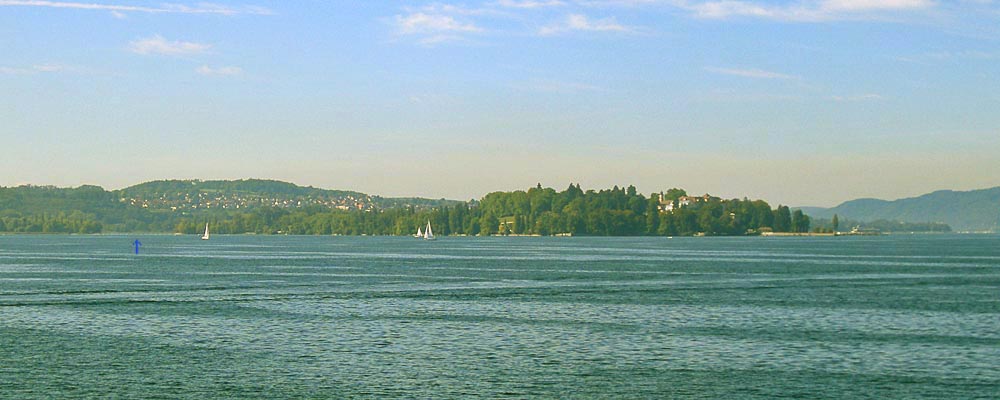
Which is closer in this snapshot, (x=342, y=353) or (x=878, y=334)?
(x=342, y=353)

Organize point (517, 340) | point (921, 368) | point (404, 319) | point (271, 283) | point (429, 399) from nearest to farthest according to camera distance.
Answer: point (429, 399) < point (921, 368) < point (517, 340) < point (404, 319) < point (271, 283)

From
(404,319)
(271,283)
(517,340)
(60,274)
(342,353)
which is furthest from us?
(60,274)

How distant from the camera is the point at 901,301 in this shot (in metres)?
67.2

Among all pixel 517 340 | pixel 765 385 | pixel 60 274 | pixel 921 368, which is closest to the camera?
pixel 765 385

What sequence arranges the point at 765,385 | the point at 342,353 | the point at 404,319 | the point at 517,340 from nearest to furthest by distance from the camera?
the point at 765,385 → the point at 342,353 → the point at 517,340 → the point at 404,319

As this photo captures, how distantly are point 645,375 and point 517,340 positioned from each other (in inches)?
406

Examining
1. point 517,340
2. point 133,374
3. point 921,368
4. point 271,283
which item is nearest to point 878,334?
point 921,368

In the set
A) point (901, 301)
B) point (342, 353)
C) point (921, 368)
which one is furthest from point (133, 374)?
point (901, 301)

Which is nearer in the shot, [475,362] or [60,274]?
[475,362]

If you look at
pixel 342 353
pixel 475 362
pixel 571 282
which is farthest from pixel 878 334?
pixel 571 282

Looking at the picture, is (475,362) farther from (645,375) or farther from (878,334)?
(878,334)

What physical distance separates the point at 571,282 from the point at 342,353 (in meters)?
48.2

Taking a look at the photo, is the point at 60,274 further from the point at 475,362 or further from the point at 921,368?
the point at 921,368

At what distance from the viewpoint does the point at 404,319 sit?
54531mm
